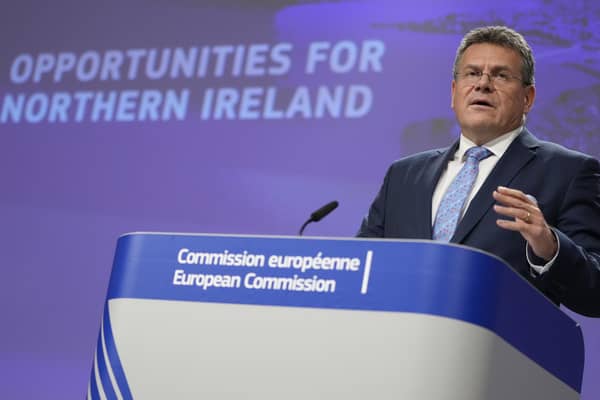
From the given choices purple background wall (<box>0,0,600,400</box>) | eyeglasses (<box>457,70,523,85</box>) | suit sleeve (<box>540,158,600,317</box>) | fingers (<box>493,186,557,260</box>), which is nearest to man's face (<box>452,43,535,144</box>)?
eyeglasses (<box>457,70,523,85</box>)

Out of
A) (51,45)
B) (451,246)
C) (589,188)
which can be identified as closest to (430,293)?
(451,246)

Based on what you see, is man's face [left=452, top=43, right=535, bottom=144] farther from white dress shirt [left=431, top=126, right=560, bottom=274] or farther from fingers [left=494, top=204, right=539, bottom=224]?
fingers [left=494, top=204, right=539, bottom=224]

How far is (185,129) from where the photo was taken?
185 inches

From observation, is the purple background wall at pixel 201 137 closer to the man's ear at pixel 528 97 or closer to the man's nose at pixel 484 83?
→ the man's ear at pixel 528 97

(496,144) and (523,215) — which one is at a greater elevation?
(496,144)

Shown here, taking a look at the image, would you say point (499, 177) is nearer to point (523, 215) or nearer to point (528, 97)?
point (528, 97)

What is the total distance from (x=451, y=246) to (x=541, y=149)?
89cm

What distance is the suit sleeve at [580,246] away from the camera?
2078mm

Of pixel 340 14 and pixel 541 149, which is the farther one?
pixel 340 14

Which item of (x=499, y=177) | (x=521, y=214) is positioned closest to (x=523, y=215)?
(x=521, y=214)

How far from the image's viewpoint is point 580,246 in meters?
2.29

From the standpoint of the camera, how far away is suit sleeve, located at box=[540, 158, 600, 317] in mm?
2078

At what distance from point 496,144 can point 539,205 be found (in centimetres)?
26

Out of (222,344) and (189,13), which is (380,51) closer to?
(189,13)
